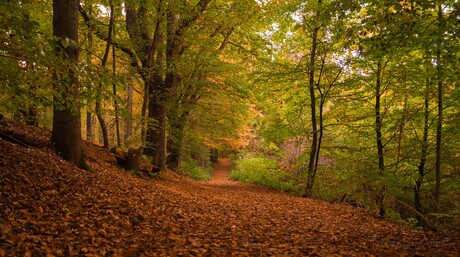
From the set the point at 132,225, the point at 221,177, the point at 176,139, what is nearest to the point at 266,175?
the point at 176,139

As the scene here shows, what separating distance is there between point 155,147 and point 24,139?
595 centimetres

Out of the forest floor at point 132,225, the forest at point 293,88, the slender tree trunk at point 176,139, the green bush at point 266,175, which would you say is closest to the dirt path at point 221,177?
the green bush at point 266,175

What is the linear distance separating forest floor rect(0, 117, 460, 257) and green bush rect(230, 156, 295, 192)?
27.1 feet

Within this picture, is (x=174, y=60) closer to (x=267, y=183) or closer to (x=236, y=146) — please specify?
(x=267, y=183)

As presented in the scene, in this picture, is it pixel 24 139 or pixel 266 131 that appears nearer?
pixel 24 139

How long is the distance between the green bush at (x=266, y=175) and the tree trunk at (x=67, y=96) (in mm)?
10164

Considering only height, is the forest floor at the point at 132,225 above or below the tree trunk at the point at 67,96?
below

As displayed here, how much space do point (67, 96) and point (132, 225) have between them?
229cm

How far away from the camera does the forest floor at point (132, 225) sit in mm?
3738

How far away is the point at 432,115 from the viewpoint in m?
10.1

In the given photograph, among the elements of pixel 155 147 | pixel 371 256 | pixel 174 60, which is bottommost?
pixel 371 256

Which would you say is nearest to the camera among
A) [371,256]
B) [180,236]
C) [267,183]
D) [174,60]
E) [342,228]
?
[371,256]

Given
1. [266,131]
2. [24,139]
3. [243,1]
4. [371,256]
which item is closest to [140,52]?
[243,1]

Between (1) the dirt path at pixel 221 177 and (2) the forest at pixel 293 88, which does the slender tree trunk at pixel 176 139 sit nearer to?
(2) the forest at pixel 293 88
